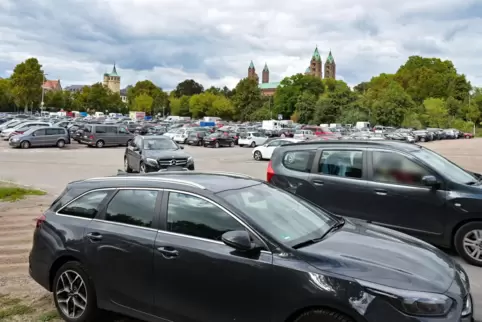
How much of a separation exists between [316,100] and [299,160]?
10126 cm

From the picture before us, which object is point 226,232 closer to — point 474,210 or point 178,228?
point 178,228

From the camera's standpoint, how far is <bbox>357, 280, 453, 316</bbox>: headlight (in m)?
2.81

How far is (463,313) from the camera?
2.98 m

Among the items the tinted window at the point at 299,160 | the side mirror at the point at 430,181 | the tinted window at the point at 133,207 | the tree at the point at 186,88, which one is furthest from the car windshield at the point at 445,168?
the tree at the point at 186,88

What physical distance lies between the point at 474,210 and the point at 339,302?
399cm

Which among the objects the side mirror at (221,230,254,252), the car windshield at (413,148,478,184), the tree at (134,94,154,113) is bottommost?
the side mirror at (221,230,254,252)

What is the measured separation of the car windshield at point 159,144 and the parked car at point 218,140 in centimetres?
2091

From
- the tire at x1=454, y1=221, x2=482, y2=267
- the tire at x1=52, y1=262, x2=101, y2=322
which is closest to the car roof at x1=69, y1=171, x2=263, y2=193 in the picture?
the tire at x1=52, y1=262, x2=101, y2=322

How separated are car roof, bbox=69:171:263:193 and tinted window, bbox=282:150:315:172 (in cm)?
322

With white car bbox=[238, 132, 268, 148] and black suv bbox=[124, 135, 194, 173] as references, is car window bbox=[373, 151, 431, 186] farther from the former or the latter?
white car bbox=[238, 132, 268, 148]

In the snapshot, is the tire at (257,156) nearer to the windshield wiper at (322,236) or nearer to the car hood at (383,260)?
the windshield wiper at (322,236)

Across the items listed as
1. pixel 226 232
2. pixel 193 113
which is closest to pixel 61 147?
pixel 226 232

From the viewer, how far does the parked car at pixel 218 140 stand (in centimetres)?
3909

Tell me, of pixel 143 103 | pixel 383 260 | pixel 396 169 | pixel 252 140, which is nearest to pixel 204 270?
pixel 383 260
